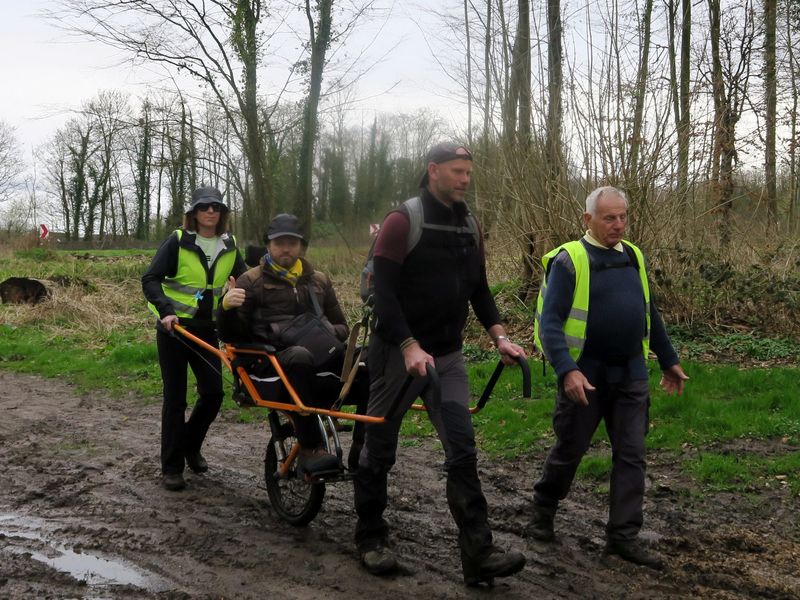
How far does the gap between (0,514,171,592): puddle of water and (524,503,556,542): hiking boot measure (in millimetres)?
2126

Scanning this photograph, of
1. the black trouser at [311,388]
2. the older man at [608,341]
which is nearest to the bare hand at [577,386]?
the older man at [608,341]

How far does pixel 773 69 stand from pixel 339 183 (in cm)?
1220

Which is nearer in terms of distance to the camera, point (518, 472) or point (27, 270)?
point (518, 472)

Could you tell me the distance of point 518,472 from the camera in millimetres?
6828

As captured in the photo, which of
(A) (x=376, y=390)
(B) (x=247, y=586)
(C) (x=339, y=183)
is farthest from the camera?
(C) (x=339, y=183)

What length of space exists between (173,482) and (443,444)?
268cm

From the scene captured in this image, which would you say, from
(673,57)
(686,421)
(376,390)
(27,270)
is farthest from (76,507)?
(27,270)

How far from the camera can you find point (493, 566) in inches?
165

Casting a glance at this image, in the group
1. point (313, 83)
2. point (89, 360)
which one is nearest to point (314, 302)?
point (89, 360)

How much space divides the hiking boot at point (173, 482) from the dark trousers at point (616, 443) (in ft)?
9.03

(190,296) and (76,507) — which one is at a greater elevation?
(190,296)

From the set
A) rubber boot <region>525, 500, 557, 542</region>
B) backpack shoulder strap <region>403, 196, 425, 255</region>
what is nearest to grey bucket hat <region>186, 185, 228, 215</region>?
backpack shoulder strap <region>403, 196, 425, 255</region>

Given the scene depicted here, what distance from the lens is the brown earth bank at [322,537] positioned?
4.33 m

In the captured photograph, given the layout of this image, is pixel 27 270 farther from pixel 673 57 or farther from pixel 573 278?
pixel 573 278
